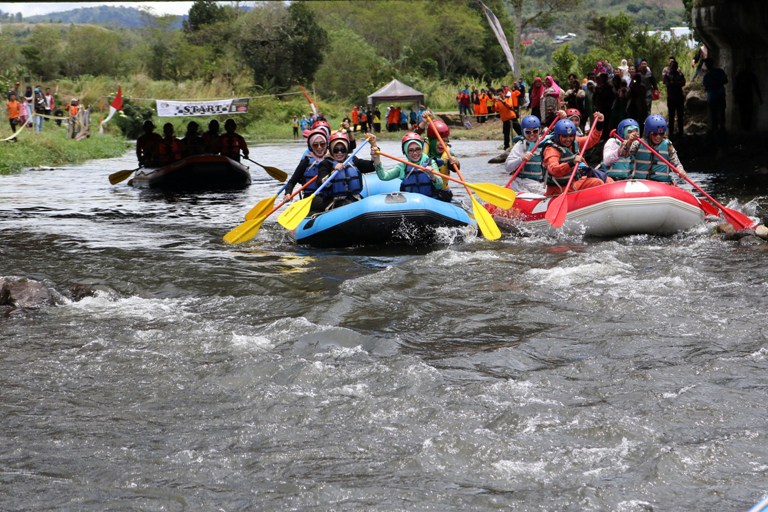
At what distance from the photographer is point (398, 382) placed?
18.4 feet

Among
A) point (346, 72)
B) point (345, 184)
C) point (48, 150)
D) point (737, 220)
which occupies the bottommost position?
point (737, 220)

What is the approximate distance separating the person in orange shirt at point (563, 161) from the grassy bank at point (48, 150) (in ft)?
45.2

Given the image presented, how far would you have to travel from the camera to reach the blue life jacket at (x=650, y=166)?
10367 millimetres

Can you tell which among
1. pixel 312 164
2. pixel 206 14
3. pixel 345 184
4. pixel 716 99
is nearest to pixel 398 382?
pixel 345 184

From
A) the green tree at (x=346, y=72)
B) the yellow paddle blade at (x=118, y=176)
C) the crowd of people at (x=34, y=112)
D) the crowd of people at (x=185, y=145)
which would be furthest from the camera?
the green tree at (x=346, y=72)

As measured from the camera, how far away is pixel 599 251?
30.8 ft

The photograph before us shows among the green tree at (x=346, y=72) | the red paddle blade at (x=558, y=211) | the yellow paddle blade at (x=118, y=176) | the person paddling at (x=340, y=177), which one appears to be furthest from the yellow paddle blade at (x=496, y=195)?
the green tree at (x=346, y=72)

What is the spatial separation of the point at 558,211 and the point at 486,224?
769 millimetres

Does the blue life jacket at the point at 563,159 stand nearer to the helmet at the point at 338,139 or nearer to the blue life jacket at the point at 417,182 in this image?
the blue life jacket at the point at 417,182

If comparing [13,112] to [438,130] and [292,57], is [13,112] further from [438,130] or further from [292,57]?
[292,57]

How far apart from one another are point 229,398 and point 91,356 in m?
1.26

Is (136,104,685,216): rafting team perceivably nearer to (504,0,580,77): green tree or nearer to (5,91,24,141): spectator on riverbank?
(5,91,24,141): spectator on riverbank

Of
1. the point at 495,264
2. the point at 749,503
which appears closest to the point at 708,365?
the point at 749,503

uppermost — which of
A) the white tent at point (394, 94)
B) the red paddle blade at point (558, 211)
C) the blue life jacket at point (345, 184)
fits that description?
the white tent at point (394, 94)
